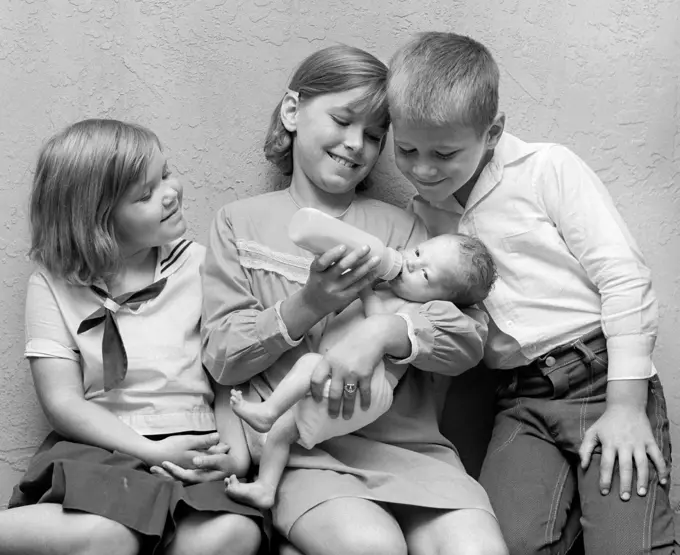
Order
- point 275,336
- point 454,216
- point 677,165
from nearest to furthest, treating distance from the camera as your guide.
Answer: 1. point 275,336
2. point 454,216
3. point 677,165

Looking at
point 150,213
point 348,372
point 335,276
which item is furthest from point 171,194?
point 348,372

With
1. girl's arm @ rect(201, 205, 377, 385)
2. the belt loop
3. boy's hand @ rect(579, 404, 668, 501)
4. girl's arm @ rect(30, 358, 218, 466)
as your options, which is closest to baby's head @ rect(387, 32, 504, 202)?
girl's arm @ rect(201, 205, 377, 385)

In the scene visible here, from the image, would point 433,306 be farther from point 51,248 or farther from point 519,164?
point 51,248

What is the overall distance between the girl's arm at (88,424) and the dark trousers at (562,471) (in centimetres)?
48

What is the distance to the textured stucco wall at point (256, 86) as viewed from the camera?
1681mm

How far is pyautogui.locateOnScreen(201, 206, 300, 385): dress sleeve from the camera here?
1407 mm

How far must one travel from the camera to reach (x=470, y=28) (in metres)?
1.77

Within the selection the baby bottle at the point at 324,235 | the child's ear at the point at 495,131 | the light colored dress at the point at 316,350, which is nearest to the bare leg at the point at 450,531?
the light colored dress at the point at 316,350

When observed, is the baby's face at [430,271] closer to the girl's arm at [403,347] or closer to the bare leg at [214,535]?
the girl's arm at [403,347]

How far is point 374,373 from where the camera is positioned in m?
1.36

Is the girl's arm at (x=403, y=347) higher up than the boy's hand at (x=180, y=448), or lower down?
higher up

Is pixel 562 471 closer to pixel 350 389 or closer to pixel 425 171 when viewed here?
pixel 350 389

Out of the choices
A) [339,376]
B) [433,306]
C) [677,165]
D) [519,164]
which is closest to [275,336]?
[339,376]

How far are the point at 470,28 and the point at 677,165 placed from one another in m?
0.47
